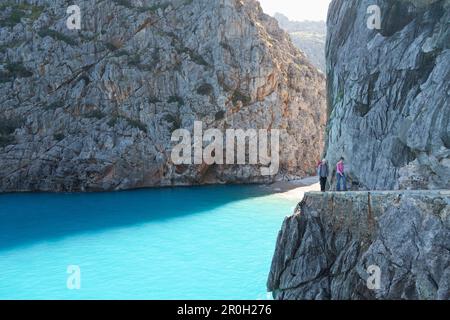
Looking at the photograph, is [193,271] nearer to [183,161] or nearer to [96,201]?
[96,201]

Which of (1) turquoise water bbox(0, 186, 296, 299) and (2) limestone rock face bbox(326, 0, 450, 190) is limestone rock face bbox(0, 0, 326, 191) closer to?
(1) turquoise water bbox(0, 186, 296, 299)

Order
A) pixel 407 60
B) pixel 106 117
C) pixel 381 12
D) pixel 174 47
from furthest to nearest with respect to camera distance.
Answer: pixel 174 47, pixel 106 117, pixel 381 12, pixel 407 60

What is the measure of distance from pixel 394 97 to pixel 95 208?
29.7m

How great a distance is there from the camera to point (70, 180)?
5347 cm

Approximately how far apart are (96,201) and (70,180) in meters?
9.97

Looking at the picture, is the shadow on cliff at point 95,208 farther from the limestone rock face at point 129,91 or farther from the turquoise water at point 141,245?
the limestone rock face at point 129,91

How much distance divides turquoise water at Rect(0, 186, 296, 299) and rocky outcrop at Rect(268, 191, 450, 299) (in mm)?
2999

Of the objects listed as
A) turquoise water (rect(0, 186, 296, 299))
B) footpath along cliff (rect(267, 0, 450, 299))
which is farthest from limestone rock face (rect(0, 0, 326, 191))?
footpath along cliff (rect(267, 0, 450, 299))

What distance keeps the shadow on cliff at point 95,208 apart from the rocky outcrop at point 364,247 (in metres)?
20.1

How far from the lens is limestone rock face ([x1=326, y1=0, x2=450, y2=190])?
21.1 meters

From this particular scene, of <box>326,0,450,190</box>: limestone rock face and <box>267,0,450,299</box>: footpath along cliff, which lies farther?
<box>326,0,450,190</box>: limestone rock face

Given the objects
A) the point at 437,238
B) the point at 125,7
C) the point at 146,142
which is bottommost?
the point at 437,238

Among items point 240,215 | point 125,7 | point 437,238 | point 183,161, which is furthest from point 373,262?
point 125,7

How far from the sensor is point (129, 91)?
58.8 metres
